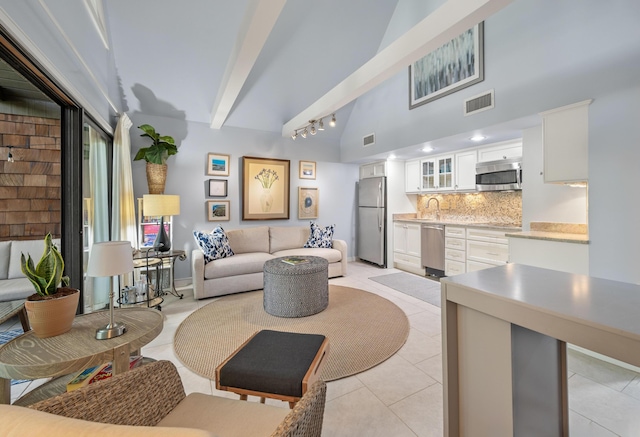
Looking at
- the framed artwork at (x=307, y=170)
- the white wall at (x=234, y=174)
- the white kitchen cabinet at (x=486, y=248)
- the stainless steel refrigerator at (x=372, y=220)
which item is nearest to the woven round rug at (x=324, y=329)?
the white kitchen cabinet at (x=486, y=248)

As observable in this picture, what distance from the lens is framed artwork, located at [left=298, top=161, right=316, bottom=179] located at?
18.7 feet

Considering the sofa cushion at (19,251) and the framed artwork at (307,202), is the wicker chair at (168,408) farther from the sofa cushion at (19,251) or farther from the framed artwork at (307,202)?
the framed artwork at (307,202)

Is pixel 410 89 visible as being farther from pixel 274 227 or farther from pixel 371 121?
pixel 274 227

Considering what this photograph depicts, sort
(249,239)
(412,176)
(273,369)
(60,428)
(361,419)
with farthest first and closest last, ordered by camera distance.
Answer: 1. (412,176)
2. (249,239)
3. (361,419)
4. (273,369)
5. (60,428)

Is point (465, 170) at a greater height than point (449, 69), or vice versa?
point (449, 69)

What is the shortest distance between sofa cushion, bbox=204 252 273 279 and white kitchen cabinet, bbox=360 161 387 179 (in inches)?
110

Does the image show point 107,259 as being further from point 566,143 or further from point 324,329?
point 566,143

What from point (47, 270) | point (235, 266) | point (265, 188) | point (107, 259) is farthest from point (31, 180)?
point (265, 188)

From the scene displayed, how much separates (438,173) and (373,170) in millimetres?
1313

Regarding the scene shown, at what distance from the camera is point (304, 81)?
15.7 ft

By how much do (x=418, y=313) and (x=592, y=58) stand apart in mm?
2953

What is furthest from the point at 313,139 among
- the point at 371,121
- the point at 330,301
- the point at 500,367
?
the point at 500,367

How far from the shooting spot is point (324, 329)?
9.36ft

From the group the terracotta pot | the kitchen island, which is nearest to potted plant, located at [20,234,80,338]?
the terracotta pot
